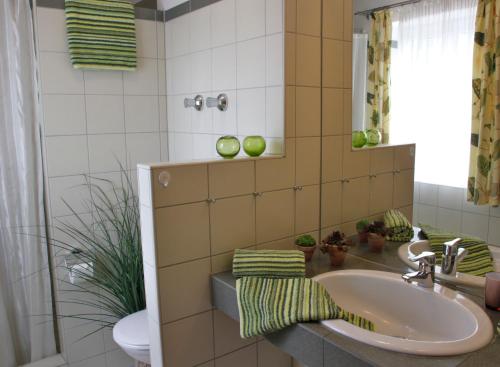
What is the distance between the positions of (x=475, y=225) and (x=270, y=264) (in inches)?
26.7

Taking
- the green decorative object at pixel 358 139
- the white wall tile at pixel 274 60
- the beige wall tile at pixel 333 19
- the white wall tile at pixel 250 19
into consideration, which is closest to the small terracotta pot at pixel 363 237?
the green decorative object at pixel 358 139

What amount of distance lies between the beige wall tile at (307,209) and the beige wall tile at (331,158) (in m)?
0.08

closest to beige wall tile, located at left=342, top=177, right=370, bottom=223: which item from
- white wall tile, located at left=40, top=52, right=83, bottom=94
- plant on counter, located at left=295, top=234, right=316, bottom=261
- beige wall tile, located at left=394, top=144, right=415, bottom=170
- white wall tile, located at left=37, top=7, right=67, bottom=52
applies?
beige wall tile, located at left=394, top=144, right=415, bottom=170

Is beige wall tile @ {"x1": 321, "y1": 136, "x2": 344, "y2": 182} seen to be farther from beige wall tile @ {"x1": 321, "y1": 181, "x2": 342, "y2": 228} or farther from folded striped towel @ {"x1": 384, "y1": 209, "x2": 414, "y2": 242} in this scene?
folded striped towel @ {"x1": 384, "y1": 209, "x2": 414, "y2": 242}

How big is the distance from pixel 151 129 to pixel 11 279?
43.1 inches

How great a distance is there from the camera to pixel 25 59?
2283 millimetres

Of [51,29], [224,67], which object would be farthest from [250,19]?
[51,29]

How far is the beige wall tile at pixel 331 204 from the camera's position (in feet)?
6.43

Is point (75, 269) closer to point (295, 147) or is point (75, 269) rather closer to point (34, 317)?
point (34, 317)

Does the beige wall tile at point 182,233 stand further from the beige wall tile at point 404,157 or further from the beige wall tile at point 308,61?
the beige wall tile at point 404,157

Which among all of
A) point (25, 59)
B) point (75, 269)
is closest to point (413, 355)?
point (75, 269)

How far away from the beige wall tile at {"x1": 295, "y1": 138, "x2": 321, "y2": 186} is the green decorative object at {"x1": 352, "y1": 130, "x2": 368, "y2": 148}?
172 mm

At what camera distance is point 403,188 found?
5.85ft

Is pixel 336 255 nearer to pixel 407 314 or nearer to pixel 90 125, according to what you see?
pixel 407 314
